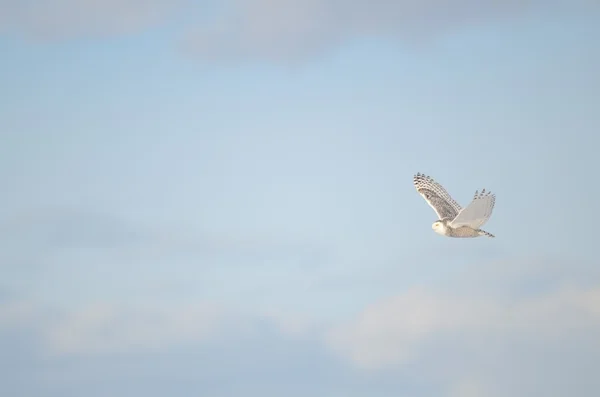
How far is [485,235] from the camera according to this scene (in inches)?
3430

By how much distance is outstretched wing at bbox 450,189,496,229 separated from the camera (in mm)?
83812

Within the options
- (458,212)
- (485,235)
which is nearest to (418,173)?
(458,212)

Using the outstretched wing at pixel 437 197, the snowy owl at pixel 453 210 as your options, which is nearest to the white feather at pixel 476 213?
the snowy owl at pixel 453 210

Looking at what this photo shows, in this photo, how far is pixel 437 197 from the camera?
96000 mm

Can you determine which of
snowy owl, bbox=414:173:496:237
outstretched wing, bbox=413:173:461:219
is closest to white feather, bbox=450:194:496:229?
snowy owl, bbox=414:173:496:237

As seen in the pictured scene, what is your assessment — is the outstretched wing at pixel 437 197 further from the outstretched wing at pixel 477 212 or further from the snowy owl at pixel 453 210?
the outstretched wing at pixel 477 212

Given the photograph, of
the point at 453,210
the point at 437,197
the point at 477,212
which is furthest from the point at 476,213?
the point at 437,197

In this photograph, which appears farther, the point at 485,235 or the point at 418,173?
the point at 418,173

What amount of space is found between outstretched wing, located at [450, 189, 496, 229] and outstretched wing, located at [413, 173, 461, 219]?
496 centimetres

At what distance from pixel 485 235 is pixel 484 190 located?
16.4 ft

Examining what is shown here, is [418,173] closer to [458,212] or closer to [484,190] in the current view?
[458,212]

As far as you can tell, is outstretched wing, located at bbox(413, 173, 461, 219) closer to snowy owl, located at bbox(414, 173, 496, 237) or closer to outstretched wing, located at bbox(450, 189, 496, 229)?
snowy owl, located at bbox(414, 173, 496, 237)

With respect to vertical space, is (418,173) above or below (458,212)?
above

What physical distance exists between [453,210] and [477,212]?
28.2ft
